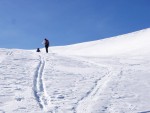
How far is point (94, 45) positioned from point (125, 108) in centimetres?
4215

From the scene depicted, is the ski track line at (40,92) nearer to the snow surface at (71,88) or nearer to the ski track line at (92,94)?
the snow surface at (71,88)

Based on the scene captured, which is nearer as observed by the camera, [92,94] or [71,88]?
[92,94]

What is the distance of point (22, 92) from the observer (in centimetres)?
1390

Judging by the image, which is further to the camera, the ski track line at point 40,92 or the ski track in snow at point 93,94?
the ski track line at point 40,92

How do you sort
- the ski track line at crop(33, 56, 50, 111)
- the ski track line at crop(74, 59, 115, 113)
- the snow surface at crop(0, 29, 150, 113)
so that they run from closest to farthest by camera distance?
Answer: the ski track line at crop(74, 59, 115, 113)
the snow surface at crop(0, 29, 150, 113)
the ski track line at crop(33, 56, 50, 111)

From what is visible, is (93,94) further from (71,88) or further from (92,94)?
(71,88)

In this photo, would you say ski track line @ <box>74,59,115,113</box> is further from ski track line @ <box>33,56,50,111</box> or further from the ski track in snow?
ski track line @ <box>33,56,50,111</box>

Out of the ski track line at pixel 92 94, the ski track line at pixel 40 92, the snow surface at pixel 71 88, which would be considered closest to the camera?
the ski track line at pixel 92 94

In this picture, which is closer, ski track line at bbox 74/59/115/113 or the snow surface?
ski track line at bbox 74/59/115/113

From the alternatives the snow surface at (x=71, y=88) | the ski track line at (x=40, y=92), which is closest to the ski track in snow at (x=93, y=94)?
the snow surface at (x=71, y=88)

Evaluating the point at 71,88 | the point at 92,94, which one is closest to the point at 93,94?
the point at 92,94

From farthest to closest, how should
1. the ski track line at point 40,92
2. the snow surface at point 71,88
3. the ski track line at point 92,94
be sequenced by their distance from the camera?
the ski track line at point 40,92 → the snow surface at point 71,88 → the ski track line at point 92,94

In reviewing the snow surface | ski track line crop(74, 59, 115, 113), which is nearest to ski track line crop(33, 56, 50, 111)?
the snow surface

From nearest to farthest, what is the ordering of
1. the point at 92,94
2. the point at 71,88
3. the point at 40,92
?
the point at 92,94 → the point at 40,92 → the point at 71,88
